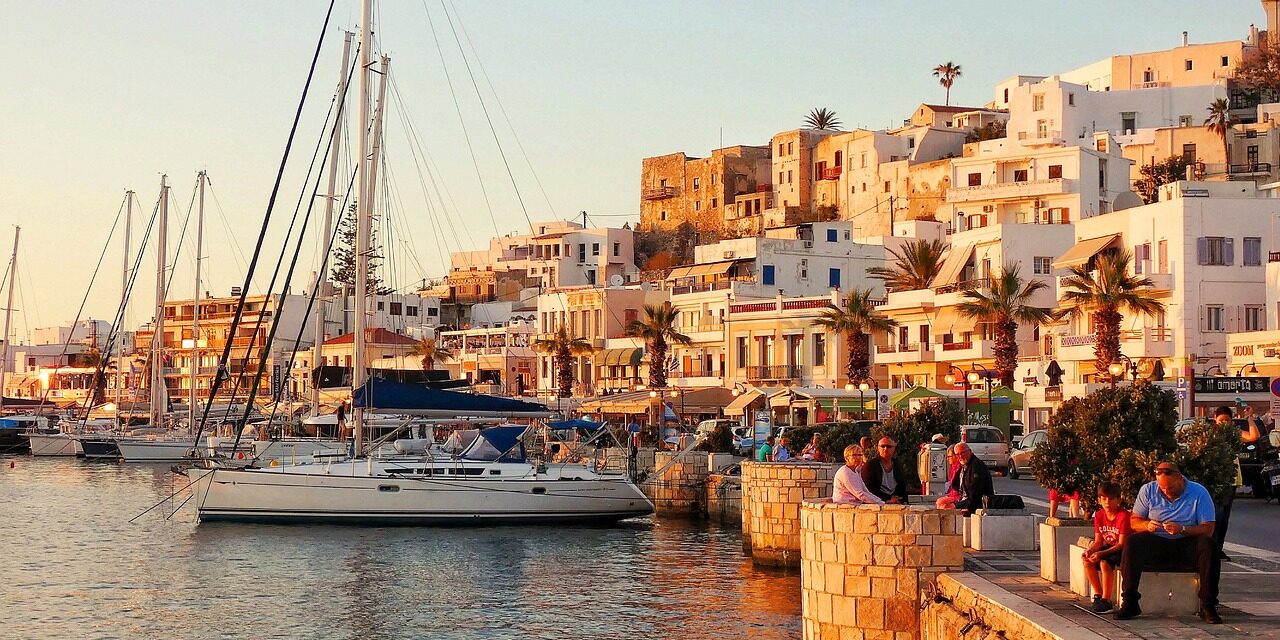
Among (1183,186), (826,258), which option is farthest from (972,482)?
(826,258)

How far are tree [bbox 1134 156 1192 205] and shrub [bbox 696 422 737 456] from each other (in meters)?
46.4

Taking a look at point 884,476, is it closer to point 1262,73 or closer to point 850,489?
point 850,489

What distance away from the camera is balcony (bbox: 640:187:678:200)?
422ft

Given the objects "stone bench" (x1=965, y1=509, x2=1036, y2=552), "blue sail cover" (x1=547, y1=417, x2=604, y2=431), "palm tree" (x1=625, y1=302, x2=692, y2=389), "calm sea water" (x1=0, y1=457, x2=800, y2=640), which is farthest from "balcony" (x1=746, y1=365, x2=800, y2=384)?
"stone bench" (x1=965, y1=509, x2=1036, y2=552)

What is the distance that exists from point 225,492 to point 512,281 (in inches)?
3342

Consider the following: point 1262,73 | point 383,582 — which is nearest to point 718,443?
point 383,582

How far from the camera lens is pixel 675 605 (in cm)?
2362

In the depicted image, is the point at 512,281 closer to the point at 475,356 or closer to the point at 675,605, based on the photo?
the point at 475,356

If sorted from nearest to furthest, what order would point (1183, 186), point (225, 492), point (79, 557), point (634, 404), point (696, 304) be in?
point (79, 557), point (225, 492), point (1183, 186), point (634, 404), point (696, 304)

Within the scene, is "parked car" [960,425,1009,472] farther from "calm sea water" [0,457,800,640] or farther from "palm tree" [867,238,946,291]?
"palm tree" [867,238,946,291]

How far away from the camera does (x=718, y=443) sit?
44250 mm

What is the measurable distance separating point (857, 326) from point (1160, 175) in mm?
31591

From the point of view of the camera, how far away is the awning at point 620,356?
7869 centimetres

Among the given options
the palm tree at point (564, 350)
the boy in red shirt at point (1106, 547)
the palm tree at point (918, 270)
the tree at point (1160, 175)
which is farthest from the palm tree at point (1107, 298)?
the boy in red shirt at point (1106, 547)
